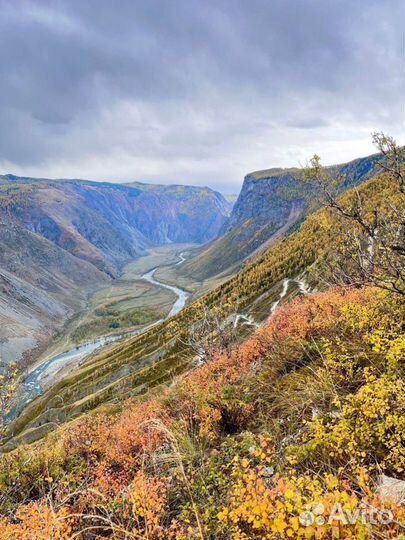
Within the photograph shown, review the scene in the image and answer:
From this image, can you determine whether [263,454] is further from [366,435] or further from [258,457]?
[258,457]

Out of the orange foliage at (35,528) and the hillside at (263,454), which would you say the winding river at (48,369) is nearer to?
the hillside at (263,454)

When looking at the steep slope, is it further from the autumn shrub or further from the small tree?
the autumn shrub

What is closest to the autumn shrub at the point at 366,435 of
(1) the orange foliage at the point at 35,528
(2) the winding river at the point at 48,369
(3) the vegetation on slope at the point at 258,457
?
(3) the vegetation on slope at the point at 258,457

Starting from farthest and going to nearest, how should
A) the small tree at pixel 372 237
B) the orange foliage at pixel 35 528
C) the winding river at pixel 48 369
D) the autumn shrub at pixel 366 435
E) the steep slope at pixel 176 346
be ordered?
1. the winding river at pixel 48 369
2. the steep slope at pixel 176 346
3. the small tree at pixel 372 237
4. the orange foliage at pixel 35 528
5. the autumn shrub at pixel 366 435

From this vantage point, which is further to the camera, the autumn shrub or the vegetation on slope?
the autumn shrub

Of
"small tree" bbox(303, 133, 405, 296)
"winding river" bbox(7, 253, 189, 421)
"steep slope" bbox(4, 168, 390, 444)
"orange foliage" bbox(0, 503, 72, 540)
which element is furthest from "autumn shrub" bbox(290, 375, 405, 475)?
"winding river" bbox(7, 253, 189, 421)

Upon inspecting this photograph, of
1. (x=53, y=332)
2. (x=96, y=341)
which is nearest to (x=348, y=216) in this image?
(x=96, y=341)

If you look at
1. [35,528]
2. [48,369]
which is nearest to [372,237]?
[35,528]

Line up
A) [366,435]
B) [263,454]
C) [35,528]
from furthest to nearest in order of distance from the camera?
[35,528] < [366,435] < [263,454]

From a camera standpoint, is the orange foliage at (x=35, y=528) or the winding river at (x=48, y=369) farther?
the winding river at (x=48, y=369)
